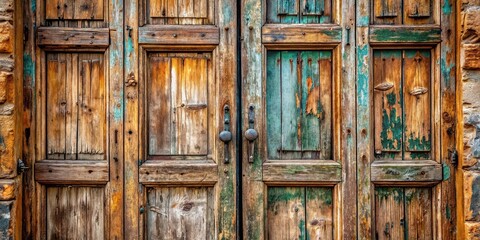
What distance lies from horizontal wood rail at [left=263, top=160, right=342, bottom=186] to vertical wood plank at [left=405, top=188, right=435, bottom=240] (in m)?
0.40

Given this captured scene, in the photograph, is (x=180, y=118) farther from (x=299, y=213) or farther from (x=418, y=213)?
(x=418, y=213)

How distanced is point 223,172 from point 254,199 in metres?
0.22

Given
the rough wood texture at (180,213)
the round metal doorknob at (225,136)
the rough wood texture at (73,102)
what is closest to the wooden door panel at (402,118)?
the round metal doorknob at (225,136)

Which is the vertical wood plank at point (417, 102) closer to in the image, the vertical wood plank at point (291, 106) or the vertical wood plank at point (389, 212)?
the vertical wood plank at point (389, 212)

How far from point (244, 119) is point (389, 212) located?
36.0 inches

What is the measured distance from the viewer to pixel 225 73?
2650 millimetres

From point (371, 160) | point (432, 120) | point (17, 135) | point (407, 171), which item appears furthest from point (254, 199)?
point (17, 135)

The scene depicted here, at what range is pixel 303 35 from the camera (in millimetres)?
2652

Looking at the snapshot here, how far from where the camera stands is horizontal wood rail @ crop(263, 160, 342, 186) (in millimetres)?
2641

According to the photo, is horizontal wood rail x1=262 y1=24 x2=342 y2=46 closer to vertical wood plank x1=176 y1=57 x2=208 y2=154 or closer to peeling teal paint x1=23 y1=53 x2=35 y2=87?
vertical wood plank x1=176 y1=57 x2=208 y2=154

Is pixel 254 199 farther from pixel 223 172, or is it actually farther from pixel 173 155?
pixel 173 155

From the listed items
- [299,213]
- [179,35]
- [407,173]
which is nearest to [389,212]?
[407,173]

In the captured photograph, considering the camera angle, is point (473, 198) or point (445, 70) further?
point (445, 70)

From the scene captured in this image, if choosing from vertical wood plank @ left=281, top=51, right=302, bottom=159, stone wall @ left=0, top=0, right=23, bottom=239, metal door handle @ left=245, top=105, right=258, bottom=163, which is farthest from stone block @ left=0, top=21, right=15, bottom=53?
vertical wood plank @ left=281, top=51, right=302, bottom=159
